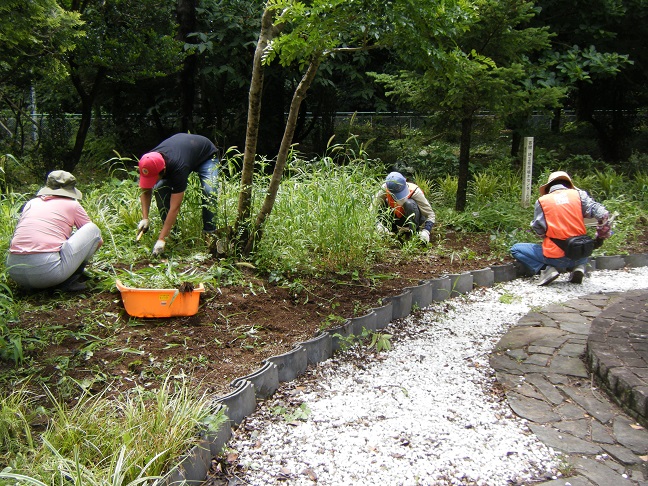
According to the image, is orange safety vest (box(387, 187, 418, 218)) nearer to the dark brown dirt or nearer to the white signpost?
the dark brown dirt

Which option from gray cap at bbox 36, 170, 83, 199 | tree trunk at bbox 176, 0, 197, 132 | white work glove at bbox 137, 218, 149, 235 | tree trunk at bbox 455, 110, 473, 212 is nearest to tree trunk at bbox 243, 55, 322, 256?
white work glove at bbox 137, 218, 149, 235

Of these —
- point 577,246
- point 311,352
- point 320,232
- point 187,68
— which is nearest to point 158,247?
point 320,232

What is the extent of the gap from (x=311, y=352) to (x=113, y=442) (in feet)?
5.04

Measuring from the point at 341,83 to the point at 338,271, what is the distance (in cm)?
900

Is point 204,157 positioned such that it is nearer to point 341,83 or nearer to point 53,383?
point 53,383

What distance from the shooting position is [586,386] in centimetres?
343

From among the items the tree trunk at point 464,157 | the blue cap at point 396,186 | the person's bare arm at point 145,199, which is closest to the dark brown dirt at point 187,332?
the person's bare arm at point 145,199

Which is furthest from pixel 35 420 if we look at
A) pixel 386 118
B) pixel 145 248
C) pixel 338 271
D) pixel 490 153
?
pixel 386 118

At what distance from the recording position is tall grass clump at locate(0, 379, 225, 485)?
2051 millimetres

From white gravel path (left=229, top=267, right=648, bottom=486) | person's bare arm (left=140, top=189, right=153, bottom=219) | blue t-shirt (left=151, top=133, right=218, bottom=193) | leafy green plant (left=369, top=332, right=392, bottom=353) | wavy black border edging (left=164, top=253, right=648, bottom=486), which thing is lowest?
white gravel path (left=229, top=267, right=648, bottom=486)

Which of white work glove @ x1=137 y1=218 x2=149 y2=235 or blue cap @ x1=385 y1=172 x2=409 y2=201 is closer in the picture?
white work glove @ x1=137 y1=218 x2=149 y2=235

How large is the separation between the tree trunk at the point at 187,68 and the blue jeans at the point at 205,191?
457cm

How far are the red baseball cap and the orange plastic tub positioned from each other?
111cm

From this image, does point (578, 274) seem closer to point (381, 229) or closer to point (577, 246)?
point (577, 246)
